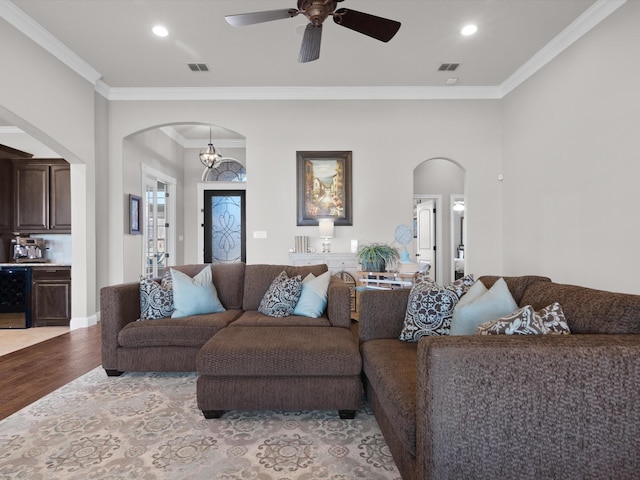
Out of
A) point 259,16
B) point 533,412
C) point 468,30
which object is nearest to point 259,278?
point 259,16

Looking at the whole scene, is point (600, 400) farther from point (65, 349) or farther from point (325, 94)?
point (325, 94)

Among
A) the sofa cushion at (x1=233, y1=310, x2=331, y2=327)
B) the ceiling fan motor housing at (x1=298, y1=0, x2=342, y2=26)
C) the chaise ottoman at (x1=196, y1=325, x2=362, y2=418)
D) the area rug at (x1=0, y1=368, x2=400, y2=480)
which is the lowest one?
the area rug at (x1=0, y1=368, x2=400, y2=480)

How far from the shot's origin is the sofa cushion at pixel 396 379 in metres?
1.44

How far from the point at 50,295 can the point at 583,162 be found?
6450 mm

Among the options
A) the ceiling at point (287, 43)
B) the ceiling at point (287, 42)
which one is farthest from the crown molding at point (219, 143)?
the ceiling at point (287, 42)

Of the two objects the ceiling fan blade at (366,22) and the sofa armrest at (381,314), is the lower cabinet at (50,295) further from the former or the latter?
the ceiling fan blade at (366,22)

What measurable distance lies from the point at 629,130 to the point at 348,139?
322 centimetres

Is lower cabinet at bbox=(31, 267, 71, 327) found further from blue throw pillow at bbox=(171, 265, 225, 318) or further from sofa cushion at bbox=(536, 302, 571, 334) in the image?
sofa cushion at bbox=(536, 302, 571, 334)

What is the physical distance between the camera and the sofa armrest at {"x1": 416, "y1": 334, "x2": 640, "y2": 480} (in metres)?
1.23

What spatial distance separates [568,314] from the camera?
5.29 ft

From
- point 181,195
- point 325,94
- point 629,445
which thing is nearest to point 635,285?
point 629,445

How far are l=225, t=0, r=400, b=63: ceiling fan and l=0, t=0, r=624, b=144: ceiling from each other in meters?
0.89

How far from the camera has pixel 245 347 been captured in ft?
7.45

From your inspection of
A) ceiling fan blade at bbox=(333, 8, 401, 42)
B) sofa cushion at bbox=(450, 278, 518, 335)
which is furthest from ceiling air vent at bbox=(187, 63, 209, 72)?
sofa cushion at bbox=(450, 278, 518, 335)
